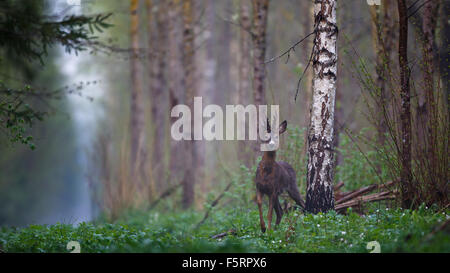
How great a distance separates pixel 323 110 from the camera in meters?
7.25

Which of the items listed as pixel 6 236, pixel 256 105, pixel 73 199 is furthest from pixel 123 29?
pixel 73 199

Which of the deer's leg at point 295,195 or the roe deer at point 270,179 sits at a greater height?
the roe deer at point 270,179

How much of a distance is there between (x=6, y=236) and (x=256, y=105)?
6412mm

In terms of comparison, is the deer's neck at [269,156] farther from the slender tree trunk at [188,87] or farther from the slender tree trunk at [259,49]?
the slender tree trunk at [188,87]

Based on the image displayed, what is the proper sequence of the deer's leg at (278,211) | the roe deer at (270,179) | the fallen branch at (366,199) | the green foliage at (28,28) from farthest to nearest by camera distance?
the green foliage at (28,28) → the fallen branch at (366,199) → the deer's leg at (278,211) → the roe deer at (270,179)

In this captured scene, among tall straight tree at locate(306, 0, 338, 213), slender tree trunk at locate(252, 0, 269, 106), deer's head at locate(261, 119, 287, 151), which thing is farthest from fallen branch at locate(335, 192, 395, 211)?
slender tree trunk at locate(252, 0, 269, 106)

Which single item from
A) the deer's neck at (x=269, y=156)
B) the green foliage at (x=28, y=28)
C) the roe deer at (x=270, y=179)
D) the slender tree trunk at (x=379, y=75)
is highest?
the green foliage at (x=28, y=28)

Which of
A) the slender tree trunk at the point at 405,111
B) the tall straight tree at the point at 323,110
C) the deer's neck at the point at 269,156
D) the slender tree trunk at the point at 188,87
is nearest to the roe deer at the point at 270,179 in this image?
the deer's neck at the point at 269,156

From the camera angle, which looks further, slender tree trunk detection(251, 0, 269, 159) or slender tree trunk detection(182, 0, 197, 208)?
slender tree trunk detection(182, 0, 197, 208)

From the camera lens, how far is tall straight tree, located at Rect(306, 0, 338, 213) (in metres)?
7.20

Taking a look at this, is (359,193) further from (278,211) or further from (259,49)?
(259,49)

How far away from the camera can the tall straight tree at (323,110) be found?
7195 mm

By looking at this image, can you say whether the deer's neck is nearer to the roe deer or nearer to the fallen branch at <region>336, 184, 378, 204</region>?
the roe deer

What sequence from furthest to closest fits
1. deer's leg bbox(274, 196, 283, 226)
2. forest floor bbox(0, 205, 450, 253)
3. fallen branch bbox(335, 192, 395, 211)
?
fallen branch bbox(335, 192, 395, 211) → deer's leg bbox(274, 196, 283, 226) → forest floor bbox(0, 205, 450, 253)
